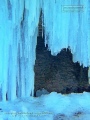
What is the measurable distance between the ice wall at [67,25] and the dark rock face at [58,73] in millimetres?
159

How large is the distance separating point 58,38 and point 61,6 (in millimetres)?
537

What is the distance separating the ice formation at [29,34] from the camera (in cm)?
520

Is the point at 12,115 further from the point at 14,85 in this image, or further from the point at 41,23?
the point at 41,23

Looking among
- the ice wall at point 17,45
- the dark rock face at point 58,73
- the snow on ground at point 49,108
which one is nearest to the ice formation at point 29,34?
the ice wall at point 17,45

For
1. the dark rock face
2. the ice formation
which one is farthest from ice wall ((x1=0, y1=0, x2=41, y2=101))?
the dark rock face

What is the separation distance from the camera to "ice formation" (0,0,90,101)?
17.1 feet

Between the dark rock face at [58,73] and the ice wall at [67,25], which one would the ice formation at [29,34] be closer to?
the ice wall at [67,25]

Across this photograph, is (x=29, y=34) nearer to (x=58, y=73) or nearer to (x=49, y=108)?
(x=58, y=73)

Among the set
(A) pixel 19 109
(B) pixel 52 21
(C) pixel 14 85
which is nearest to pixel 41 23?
(B) pixel 52 21

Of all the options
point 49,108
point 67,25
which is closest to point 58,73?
point 49,108

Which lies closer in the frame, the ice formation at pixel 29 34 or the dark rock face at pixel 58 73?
the ice formation at pixel 29 34

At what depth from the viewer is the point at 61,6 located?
5.30 metres

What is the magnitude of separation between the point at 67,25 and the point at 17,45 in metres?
0.90

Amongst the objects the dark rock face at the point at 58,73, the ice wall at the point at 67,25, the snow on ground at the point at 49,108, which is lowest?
the snow on ground at the point at 49,108
